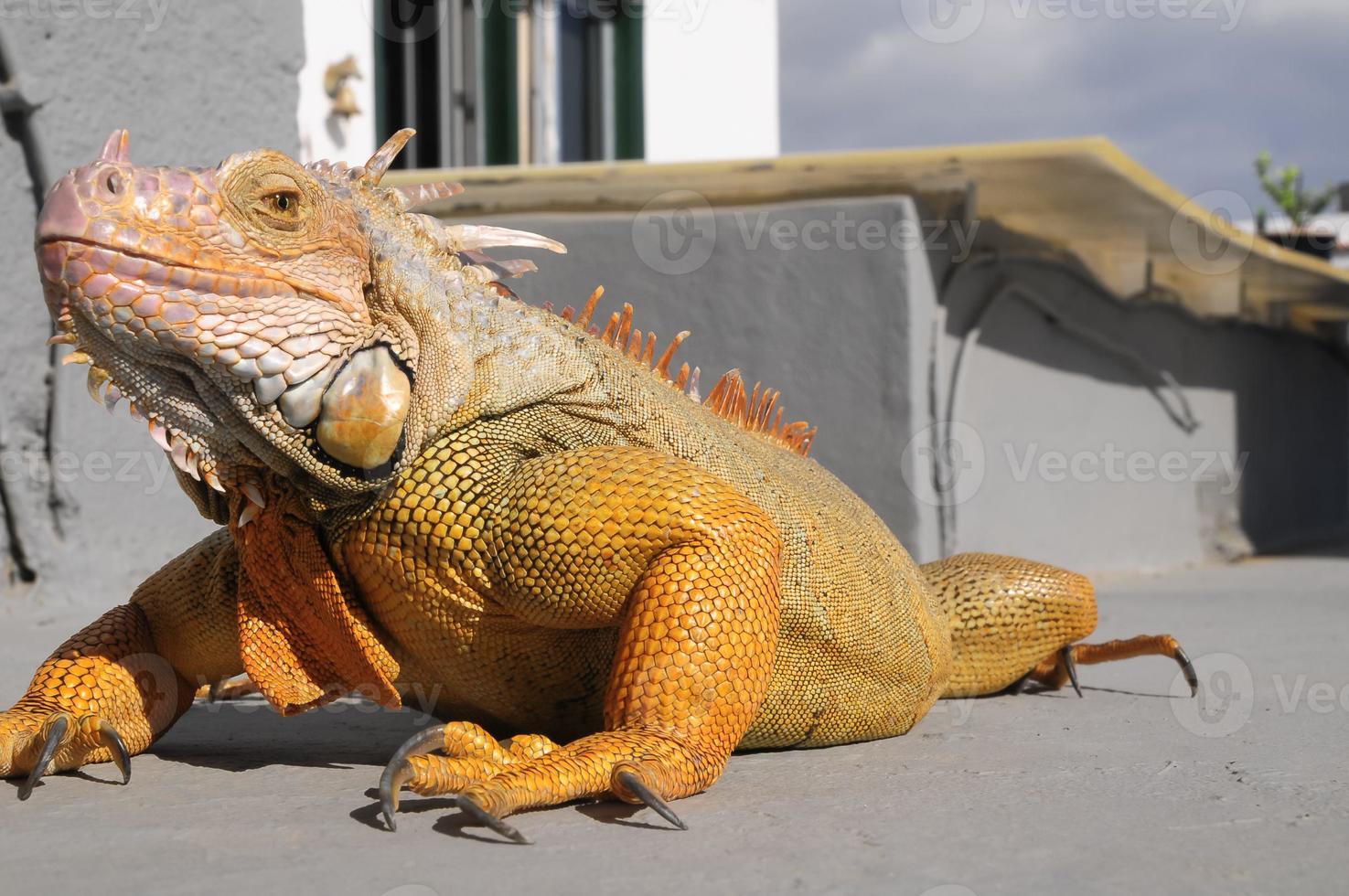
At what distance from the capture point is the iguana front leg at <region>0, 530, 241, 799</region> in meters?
2.67

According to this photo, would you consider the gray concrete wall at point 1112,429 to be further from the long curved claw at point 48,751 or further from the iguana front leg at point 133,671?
the long curved claw at point 48,751

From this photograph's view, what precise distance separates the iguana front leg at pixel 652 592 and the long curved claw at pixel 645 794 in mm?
58

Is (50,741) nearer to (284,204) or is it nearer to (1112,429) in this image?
(284,204)

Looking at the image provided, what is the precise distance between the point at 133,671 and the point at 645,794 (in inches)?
57.1

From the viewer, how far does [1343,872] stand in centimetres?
205

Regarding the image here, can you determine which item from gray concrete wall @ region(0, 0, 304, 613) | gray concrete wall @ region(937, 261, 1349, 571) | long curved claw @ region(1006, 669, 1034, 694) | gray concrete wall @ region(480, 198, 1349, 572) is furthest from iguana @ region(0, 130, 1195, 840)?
gray concrete wall @ region(937, 261, 1349, 571)

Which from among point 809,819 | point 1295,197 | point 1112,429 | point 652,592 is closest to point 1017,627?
point 809,819

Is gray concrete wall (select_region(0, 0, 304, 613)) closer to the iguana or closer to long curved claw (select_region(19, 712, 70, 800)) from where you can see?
the iguana

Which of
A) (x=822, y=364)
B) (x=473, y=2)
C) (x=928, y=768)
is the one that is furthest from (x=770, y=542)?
(x=473, y=2)

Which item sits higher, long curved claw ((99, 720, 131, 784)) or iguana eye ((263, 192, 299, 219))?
iguana eye ((263, 192, 299, 219))

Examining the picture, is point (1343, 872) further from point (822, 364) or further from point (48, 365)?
point (48, 365)

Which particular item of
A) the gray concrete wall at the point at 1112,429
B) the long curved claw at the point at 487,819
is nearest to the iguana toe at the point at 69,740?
the long curved claw at the point at 487,819

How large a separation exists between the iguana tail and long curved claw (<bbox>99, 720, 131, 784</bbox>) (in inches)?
90.3

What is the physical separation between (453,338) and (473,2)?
8341 mm
